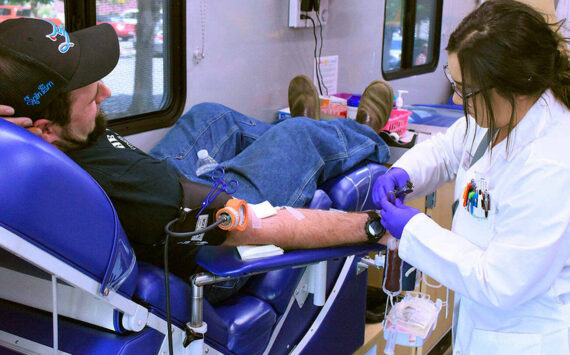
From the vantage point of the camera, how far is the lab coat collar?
133 centimetres

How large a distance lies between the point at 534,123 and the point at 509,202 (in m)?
0.20

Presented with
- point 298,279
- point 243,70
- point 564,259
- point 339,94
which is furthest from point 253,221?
point 339,94

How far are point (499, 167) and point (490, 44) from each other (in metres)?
0.31

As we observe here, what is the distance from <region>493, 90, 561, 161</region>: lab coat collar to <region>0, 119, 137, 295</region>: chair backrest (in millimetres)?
926

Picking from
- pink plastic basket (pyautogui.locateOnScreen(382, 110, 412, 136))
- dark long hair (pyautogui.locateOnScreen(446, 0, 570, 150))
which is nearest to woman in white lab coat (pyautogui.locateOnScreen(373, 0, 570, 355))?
dark long hair (pyautogui.locateOnScreen(446, 0, 570, 150))

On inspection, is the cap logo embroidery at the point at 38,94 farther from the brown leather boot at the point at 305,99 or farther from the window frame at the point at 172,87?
the brown leather boot at the point at 305,99

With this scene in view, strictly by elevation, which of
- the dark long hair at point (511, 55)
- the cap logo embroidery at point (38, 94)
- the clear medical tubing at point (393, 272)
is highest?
the dark long hair at point (511, 55)

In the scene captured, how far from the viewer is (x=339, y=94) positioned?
3525mm

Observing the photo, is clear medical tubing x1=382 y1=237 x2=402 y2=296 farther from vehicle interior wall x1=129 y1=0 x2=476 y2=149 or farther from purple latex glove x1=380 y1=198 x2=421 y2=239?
vehicle interior wall x1=129 y1=0 x2=476 y2=149

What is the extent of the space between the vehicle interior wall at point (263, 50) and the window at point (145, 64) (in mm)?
53

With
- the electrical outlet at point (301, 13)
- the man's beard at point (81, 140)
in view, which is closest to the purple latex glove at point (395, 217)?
the man's beard at point (81, 140)

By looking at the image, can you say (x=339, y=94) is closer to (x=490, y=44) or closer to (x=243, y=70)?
(x=243, y=70)

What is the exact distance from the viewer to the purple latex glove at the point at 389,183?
1.75 m

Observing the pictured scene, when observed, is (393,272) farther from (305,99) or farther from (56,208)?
(305,99)
